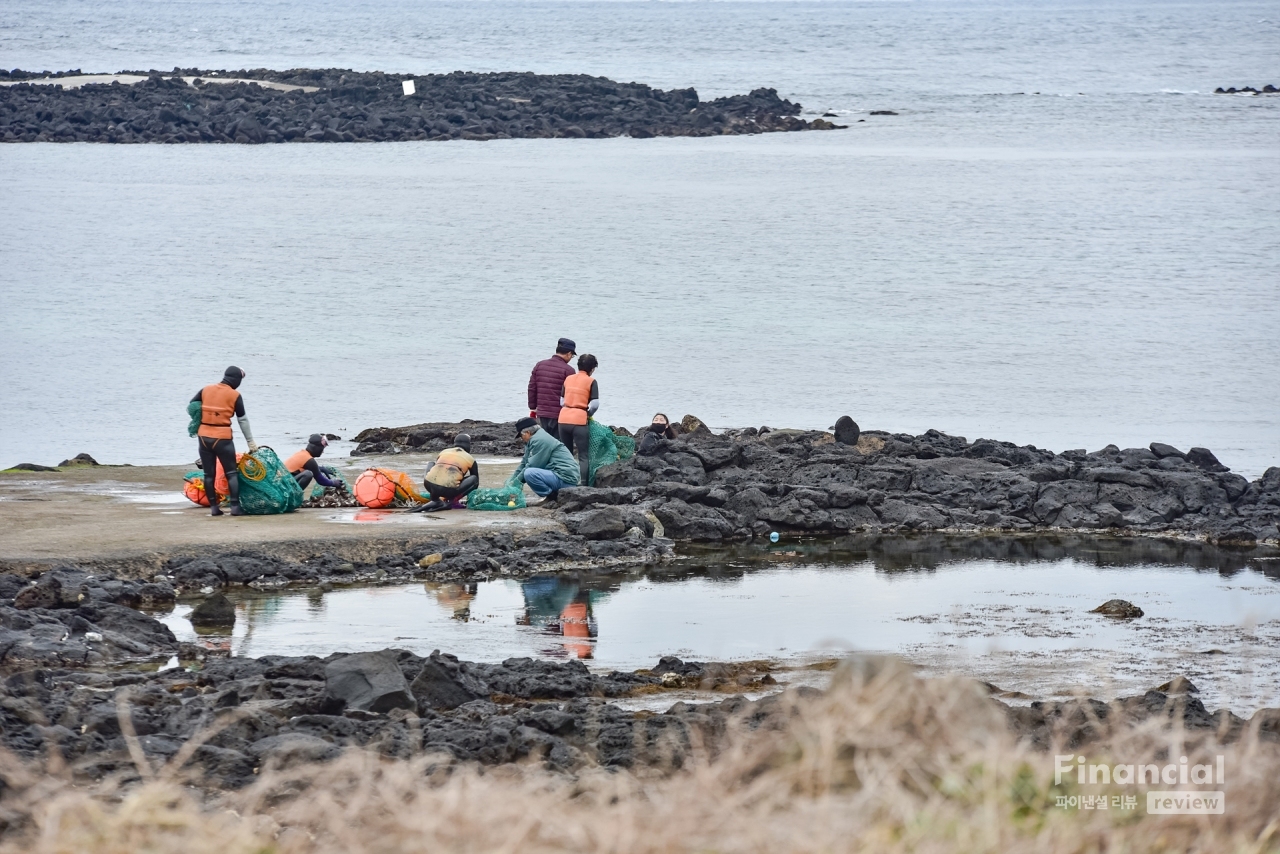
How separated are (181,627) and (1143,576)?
926cm

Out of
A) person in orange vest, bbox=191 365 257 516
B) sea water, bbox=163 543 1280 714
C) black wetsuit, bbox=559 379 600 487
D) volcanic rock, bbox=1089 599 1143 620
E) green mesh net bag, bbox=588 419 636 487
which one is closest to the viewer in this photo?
sea water, bbox=163 543 1280 714

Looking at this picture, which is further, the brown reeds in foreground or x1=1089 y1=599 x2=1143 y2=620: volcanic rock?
x1=1089 y1=599 x2=1143 y2=620: volcanic rock

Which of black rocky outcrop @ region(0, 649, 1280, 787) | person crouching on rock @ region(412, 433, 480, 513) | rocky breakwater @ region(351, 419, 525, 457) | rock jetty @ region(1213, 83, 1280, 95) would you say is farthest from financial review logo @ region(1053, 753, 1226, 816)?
rock jetty @ region(1213, 83, 1280, 95)

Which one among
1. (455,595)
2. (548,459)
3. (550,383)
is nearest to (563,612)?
(455,595)

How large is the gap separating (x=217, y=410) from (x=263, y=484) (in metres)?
1.12

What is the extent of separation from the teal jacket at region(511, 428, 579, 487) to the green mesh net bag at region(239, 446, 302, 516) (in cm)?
253

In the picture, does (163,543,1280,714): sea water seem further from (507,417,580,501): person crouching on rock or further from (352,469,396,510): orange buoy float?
(352,469,396,510): orange buoy float

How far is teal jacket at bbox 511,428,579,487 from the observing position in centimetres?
1753

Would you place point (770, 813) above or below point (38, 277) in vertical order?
below

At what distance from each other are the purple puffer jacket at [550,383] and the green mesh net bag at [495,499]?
1.41 meters

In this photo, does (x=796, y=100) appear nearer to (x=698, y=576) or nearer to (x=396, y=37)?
(x=396, y=37)

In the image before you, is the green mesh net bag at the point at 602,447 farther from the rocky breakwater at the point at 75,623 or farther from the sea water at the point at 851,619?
the rocky breakwater at the point at 75,623

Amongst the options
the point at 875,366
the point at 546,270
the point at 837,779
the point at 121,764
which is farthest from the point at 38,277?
the point at 837,779

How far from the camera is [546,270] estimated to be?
46.6 meters
